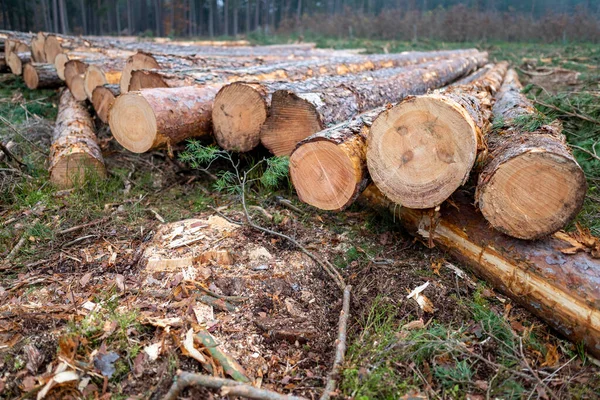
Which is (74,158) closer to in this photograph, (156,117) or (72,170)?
(72,170)

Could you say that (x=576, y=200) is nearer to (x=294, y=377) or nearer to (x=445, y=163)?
(x=445, y=163)

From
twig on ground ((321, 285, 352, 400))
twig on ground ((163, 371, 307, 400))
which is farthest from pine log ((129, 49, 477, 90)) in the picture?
twig on ground ((163, 371, 307, 400))

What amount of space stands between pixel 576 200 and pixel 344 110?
204 cm

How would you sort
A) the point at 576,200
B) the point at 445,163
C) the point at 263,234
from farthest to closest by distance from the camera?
the point at 263,234, the point at 445,163, the point at 576,200

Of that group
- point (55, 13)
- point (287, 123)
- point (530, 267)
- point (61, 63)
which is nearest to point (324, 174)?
point (287, 123)

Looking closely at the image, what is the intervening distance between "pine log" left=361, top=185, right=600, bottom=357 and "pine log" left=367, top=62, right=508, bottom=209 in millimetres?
361

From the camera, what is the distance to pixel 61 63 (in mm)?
6660

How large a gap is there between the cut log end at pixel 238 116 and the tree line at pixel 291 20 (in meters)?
23.4

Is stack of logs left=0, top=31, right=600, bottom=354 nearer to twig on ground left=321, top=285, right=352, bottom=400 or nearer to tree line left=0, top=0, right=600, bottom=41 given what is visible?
twig on ground left=321, top=285, right=352, bottom=400

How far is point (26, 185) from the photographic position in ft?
12.7

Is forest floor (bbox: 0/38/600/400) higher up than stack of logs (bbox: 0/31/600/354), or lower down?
lower down

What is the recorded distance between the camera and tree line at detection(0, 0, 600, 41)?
23.0 meters

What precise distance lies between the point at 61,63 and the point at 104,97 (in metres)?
2.37

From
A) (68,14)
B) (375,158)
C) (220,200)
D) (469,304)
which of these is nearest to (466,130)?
(375,158)
